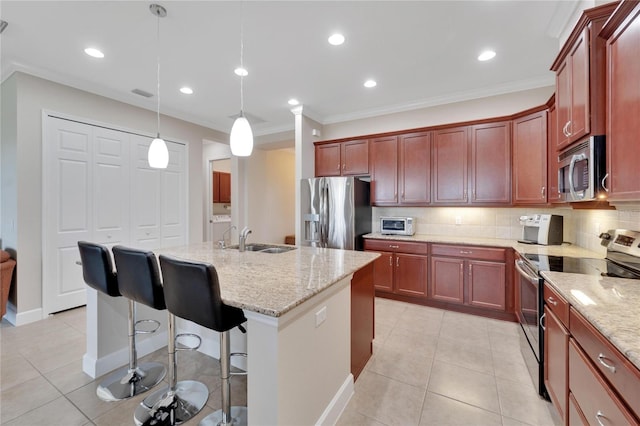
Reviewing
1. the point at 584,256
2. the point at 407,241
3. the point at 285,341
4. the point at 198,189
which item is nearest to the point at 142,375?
the point at 285,341

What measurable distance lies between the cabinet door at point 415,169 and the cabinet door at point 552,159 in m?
1.28

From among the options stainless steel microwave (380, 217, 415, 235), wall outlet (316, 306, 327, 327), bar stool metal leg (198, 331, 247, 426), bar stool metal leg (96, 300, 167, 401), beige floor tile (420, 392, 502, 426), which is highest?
stainless steel microwave (380, 217, 415, 235)

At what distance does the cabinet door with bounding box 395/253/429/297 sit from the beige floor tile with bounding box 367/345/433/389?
1179mm

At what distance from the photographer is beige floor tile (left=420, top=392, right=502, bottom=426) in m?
1.65

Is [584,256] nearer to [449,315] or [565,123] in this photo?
[565,123]

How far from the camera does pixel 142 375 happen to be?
6.72 feet

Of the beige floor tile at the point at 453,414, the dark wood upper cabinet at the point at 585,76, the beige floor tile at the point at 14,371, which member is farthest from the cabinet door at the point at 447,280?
the beige floor tile at the point at 14,371

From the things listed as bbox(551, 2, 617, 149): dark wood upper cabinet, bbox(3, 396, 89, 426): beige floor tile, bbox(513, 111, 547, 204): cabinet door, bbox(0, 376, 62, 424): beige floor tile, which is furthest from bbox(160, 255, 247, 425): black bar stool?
bbox(513, 111, 547, 204): cabinet door

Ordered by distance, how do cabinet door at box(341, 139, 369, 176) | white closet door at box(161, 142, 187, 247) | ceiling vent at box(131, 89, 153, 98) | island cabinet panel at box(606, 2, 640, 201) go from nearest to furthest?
island cabinet panel at box(606, 2, 640, 201) < ceiling vent at box(131, 89, 153, 98) < cabinet door at box(341, 139, 369, 176) < white closet door at box(161, 142, 187, 247)

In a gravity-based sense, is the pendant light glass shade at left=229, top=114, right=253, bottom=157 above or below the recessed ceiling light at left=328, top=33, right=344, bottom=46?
below

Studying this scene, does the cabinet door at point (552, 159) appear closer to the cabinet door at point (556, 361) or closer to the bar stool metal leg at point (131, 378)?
the cabinet door at point (556, 361)

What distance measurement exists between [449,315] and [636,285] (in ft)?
6.65

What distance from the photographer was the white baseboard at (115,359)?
2064mm

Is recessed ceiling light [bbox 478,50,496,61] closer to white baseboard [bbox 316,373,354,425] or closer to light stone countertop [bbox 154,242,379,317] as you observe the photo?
light stone countertop [bbox 154,242,379,317]
